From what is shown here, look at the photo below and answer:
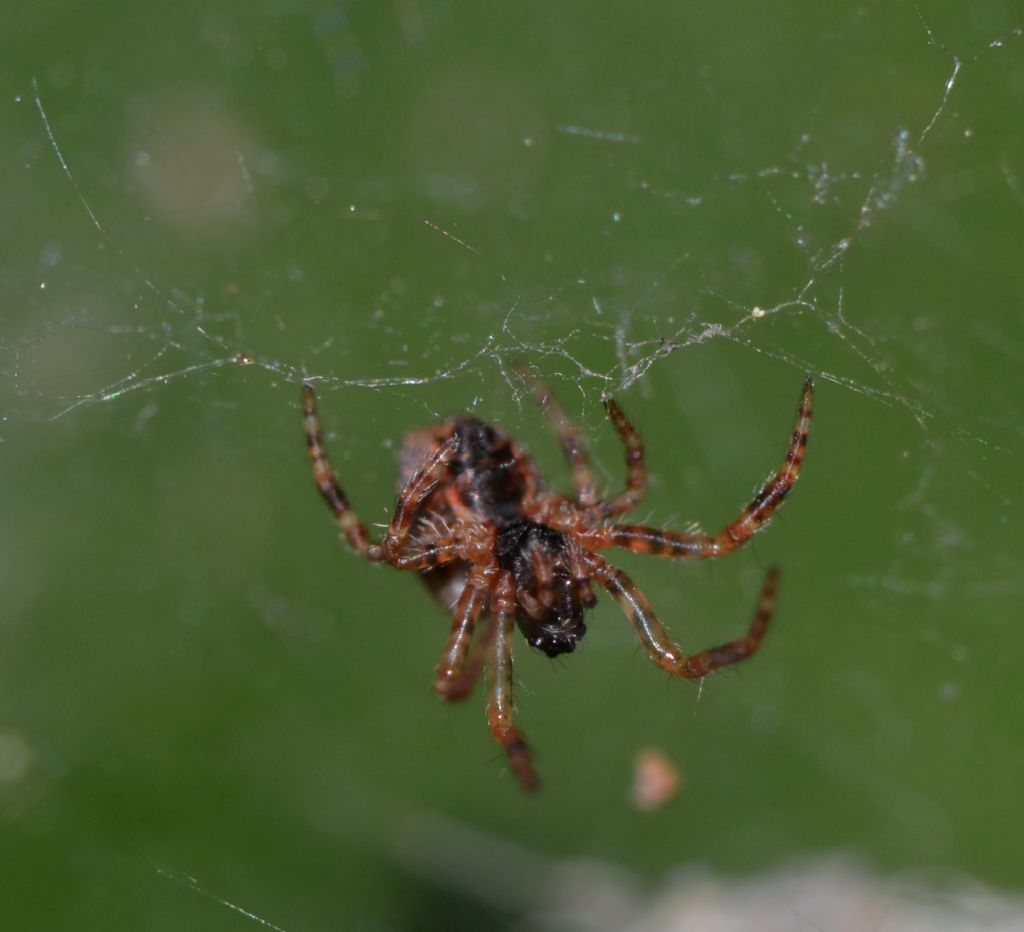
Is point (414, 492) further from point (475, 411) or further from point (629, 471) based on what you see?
point (629, 471)

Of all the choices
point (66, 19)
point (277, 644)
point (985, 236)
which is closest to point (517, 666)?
point (277, 644)

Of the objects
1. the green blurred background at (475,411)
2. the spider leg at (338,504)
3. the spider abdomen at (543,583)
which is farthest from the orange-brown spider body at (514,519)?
the green blurred background at (475,411)

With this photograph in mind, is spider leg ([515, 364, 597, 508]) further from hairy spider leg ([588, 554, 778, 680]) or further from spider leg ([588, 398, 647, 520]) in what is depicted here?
hairy spider leg ([588, 554, 778, 680])

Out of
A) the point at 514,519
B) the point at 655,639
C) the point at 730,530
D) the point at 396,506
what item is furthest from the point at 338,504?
the point at 730,530

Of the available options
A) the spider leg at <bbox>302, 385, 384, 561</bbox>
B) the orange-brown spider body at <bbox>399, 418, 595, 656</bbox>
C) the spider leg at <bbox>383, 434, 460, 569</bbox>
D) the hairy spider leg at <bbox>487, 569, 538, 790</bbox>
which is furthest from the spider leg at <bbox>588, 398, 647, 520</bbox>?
the spider leg at <bbox>302, 385, 384, 561</bbox>

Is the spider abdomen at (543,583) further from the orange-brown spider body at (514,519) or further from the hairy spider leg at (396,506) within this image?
the hairy spider leg at (396,506)

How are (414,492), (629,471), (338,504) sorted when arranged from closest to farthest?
(414,492)
(338,504)
(629,471)

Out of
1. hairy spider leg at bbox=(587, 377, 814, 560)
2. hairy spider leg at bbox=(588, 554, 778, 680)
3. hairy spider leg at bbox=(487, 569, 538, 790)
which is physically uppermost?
hairy spider leg at bbox=(587, 377, 814, 560)
